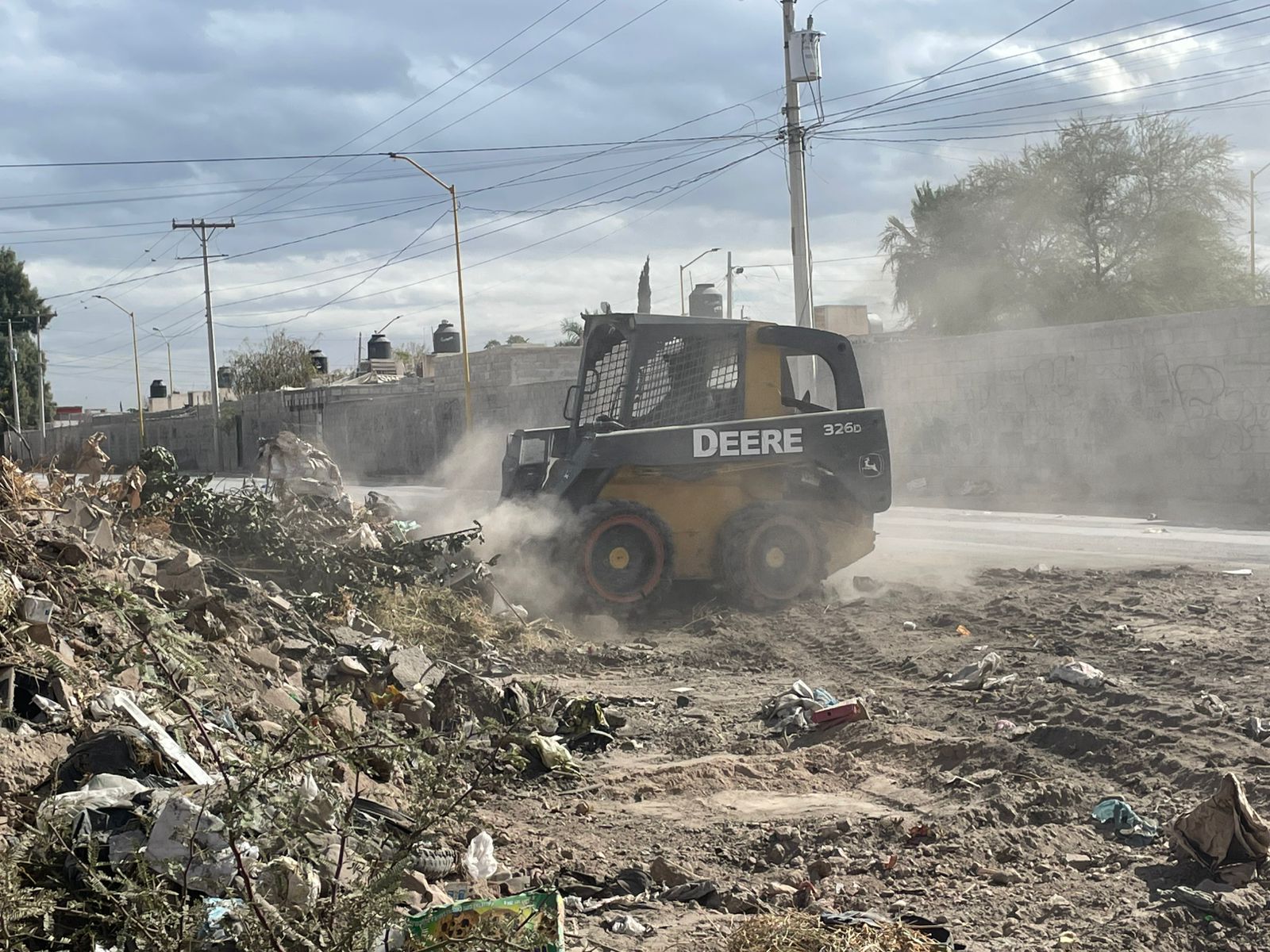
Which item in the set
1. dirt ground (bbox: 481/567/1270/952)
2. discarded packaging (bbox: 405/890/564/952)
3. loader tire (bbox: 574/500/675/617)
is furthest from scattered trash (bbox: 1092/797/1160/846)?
loader tire (bbox: 574/500/675/617)

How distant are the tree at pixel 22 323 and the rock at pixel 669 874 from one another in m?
76.7

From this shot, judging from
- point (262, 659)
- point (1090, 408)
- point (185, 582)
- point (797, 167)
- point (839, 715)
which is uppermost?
point (797, 167)

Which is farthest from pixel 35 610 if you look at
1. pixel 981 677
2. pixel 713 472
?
pixel 713 472

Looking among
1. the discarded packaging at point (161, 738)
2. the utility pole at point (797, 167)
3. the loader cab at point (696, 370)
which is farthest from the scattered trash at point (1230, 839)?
the utility pole at point (797, 167)

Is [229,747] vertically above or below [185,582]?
below

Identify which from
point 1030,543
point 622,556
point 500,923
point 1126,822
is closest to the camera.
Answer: point 500,923

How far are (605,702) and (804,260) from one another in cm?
1427

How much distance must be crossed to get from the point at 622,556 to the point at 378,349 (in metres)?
55.6

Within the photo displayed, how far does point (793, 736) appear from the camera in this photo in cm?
641

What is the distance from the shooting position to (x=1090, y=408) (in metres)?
19.8

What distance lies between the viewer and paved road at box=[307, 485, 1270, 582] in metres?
11.5

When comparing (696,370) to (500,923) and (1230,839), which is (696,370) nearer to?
(1230,839)

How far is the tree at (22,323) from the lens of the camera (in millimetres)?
72438

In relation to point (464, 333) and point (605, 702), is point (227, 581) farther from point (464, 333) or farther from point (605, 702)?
point (464, 333)
